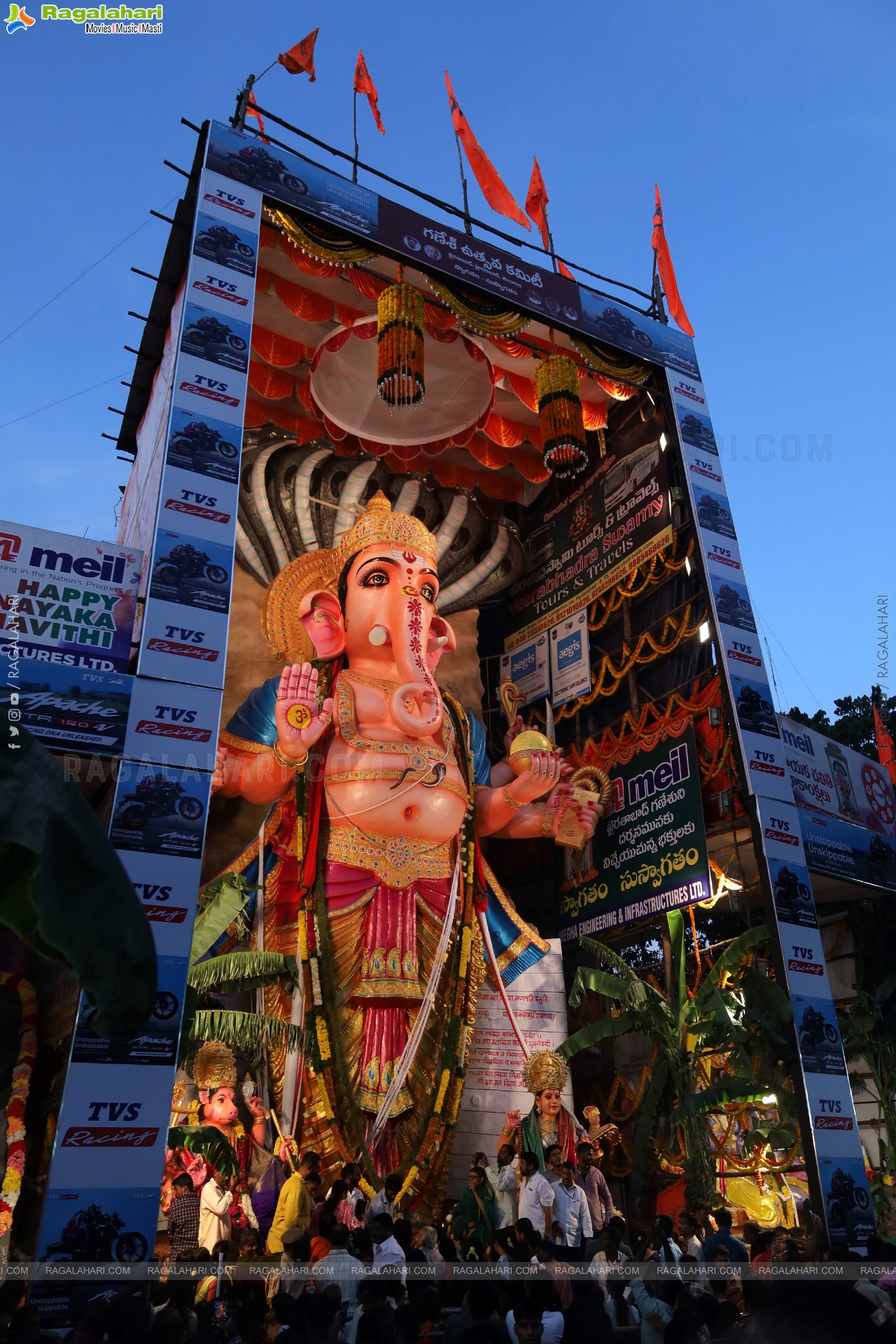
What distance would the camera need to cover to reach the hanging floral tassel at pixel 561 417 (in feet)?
32.9

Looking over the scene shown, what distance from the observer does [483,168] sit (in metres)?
10.8

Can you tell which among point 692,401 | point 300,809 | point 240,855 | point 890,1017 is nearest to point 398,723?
point 300,809

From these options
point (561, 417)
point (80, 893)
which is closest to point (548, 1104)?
point (561, 417)

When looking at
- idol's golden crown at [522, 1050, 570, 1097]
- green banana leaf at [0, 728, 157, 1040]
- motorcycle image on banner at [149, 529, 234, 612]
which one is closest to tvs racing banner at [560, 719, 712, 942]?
idol's golden crown at [522, 1050, 570, 1097]

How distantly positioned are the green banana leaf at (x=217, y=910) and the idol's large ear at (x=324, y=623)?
287 centimetres

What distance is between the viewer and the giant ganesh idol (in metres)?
8.29

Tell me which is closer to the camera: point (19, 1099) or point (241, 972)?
point (19, 1099)

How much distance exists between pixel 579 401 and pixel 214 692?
4965 millimetres

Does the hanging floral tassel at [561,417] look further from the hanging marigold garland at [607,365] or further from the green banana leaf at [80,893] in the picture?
the green banana leaf at [80,893]

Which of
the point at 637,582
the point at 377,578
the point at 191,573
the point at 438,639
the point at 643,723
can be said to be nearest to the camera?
the point at 191,573

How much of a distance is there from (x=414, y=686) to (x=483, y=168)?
17.6 ft

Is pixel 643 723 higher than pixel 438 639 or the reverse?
the reverse

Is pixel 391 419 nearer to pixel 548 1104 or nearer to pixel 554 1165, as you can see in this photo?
pixel 548 1104

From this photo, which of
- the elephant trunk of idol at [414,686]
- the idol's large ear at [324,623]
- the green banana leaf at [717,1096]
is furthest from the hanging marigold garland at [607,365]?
the green banana leaf at [717,1096]
